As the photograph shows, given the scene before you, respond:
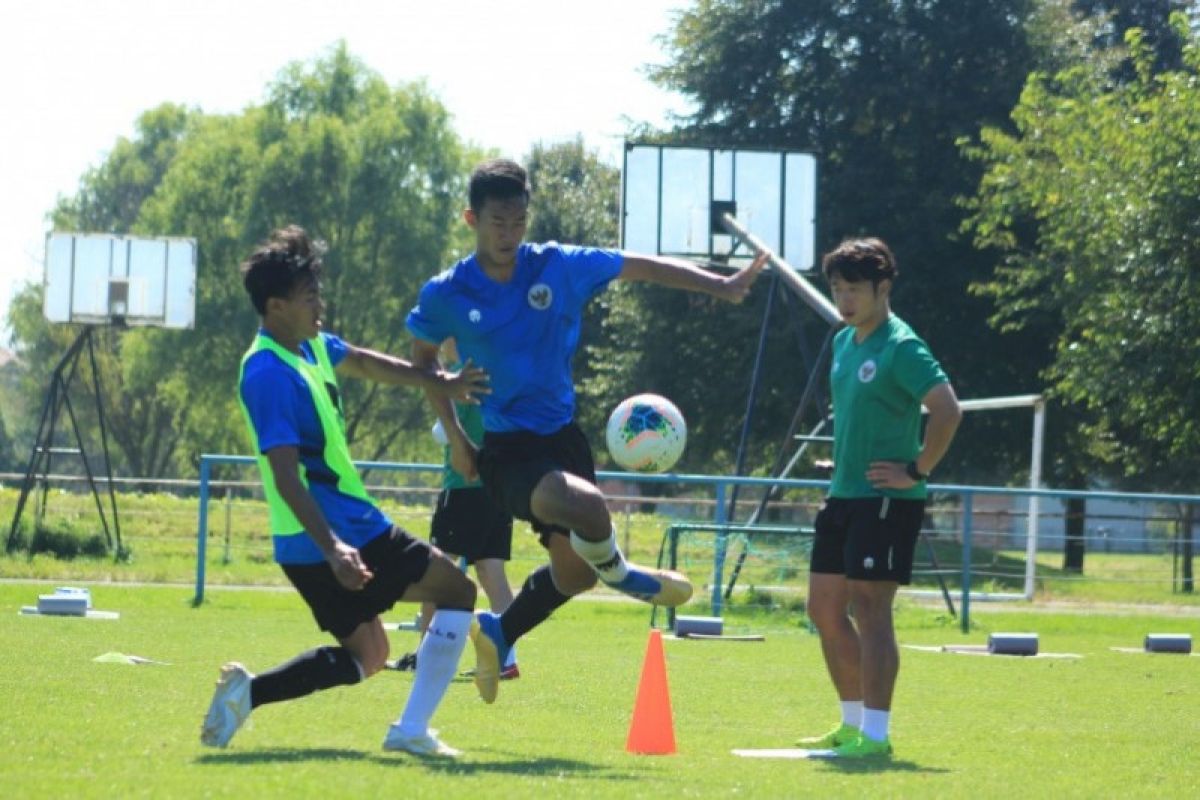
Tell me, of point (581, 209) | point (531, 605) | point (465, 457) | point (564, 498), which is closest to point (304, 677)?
point (564, 498)

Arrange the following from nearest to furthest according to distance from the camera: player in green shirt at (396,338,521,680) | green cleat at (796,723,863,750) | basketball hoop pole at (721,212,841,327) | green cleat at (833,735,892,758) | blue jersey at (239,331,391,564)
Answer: blue jersey at (239,331,391,564) → green cleat at (833,735,892,758) → green cleat at (796,723,863,750) → player in green shirt at (396,338,521,680) → basketball hoop pole at (721,212,841,327)

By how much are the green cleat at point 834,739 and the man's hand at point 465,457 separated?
1818 millimetres

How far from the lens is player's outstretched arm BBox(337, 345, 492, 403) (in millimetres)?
7688

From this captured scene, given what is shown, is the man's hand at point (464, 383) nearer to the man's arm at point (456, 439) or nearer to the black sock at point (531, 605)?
the man's arm at point (456, 439)

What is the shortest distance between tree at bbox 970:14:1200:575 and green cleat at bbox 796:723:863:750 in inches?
777

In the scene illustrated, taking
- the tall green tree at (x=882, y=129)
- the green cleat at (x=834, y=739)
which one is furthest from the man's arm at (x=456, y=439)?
the tall green tree at (x=882, y=129)

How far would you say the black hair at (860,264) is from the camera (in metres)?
8.05

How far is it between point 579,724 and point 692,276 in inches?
87.7

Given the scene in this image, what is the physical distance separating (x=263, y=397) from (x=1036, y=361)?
112ft

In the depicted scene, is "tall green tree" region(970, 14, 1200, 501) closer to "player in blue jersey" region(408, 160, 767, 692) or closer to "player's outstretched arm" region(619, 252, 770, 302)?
"player's outstretched arm" region(619, 252, 770, 302)

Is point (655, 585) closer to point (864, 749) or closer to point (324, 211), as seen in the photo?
point (864, 749)

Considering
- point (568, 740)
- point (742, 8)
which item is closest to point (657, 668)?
point (568, 740)

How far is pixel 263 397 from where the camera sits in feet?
22.3

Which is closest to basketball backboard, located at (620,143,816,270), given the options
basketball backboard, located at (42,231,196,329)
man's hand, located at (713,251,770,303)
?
basketball backboard, located at (42,231,196,329)
